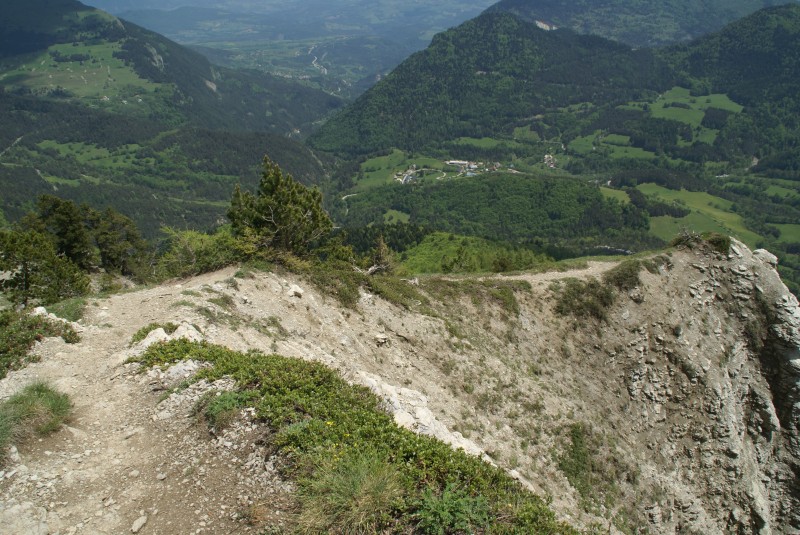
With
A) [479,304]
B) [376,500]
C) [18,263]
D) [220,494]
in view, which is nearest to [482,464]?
[376,500]

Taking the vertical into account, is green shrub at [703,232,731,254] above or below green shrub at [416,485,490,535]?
below

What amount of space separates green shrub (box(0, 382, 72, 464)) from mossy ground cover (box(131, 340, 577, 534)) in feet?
15.2

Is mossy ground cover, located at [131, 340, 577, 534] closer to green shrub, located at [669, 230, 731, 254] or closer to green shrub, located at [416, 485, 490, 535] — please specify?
green shrub, located at [416, 485, 490, 535]

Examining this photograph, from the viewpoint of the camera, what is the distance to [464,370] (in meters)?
33.7

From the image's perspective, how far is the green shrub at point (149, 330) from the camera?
21.3m

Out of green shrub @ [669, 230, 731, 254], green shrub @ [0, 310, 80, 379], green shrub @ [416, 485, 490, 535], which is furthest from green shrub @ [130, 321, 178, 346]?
green shrub @ [669, 230, 731, 254]

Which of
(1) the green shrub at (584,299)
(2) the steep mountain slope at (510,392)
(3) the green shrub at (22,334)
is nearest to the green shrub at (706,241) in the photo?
(2) the steep mountain slope at (510,392)

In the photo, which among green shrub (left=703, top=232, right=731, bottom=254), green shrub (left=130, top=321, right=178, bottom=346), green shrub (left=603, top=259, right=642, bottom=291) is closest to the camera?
green shrub (left=130, top=321, right=178, bottom=346)

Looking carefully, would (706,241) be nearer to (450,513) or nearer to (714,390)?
(714,390)

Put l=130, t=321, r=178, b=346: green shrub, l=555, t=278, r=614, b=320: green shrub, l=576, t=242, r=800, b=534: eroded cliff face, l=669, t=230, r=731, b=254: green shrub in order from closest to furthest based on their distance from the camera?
1. l=130, t=321, r=178, b=346: green shrub
2. l=576, t=242, r=800, b=534: eroded cliff face
3. l=555, t=278, r=614, b=320: green shrub
4. l=669, t=230, r=731, b=254: green shrub

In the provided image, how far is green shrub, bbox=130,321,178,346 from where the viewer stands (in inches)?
840

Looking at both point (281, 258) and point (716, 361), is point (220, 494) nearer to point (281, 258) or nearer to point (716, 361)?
point (281, 258)

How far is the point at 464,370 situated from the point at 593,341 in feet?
59.2

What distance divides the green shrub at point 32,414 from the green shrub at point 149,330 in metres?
4.99
